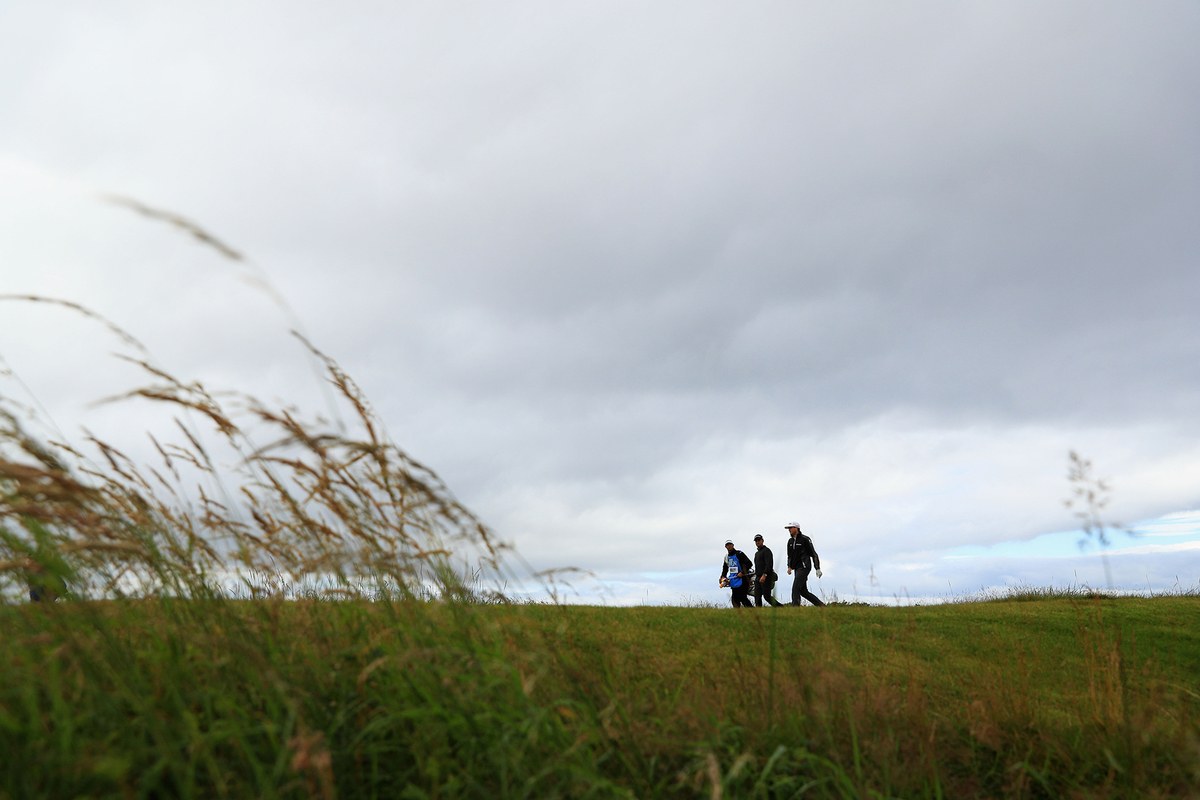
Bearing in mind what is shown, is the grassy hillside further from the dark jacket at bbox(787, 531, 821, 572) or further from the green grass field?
the dark jacket at bbox(787, 531, 821, 572)

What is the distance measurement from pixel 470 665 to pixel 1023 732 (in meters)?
3.49

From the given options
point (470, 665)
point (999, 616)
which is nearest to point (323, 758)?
point (470, 665)

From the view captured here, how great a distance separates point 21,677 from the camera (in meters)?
3.08

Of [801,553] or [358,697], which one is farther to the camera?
→ [801,553]

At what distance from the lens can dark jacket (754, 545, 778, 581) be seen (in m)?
18.5

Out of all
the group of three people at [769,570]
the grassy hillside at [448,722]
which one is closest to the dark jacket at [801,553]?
the group of three people at [769,570]

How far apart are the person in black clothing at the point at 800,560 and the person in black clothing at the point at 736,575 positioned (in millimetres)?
976

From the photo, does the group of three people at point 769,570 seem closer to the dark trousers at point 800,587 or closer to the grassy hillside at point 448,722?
the dark trousers at point 800,587

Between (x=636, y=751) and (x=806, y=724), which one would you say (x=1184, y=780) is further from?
(x=636, y=751)

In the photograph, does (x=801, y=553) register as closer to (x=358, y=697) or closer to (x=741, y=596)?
(x=741, y=596)

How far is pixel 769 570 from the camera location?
1844cm

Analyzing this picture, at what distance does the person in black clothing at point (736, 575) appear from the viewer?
61.4 feet

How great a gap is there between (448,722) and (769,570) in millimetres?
15871

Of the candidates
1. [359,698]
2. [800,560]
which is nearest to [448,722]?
[359,698]
